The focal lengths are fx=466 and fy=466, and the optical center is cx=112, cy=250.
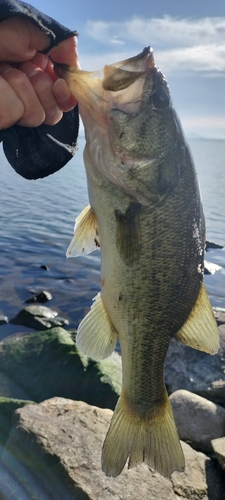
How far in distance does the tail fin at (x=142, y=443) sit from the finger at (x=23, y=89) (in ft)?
7.68

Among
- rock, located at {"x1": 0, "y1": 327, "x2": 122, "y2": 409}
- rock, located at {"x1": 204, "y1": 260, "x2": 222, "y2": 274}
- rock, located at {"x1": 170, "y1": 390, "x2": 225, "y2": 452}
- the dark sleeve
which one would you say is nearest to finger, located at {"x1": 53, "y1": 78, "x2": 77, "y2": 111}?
the dark sleeve

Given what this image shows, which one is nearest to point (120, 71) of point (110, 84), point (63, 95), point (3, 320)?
point (110, 84)

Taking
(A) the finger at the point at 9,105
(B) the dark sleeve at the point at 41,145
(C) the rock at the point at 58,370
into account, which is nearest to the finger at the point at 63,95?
(A) the finger at the point at 9,105

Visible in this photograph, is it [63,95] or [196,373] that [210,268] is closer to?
[196,373]

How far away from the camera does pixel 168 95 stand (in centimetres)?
320

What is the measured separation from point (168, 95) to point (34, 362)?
Answer: 24.3 ft

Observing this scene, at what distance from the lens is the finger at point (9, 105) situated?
10.2 feet

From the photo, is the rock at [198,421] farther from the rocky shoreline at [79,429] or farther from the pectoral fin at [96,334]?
the pectoral fin at [96,334]

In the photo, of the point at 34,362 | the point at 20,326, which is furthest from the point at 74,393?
the point at 20,326

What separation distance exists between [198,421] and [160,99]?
611 cm

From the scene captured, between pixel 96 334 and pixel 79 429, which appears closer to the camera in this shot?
pixel 96 334

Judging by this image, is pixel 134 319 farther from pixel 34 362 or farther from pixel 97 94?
pixel 34 362

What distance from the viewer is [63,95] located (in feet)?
10.6

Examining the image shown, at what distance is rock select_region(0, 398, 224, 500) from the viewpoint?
5246 millimetres
